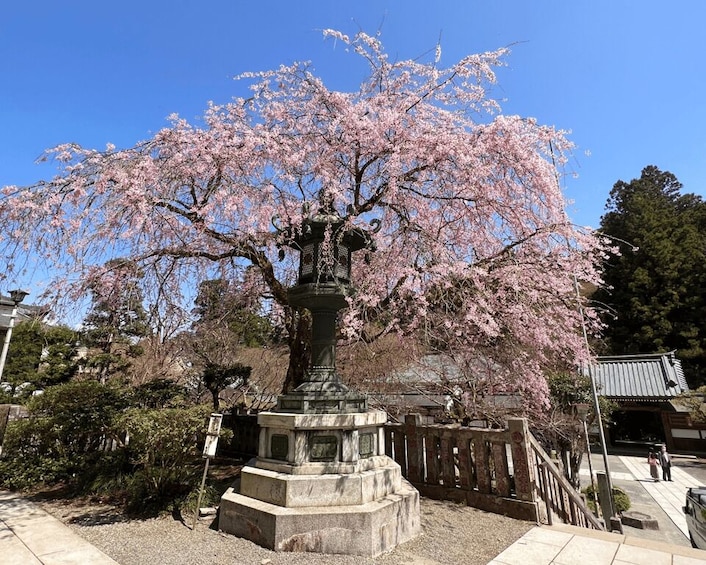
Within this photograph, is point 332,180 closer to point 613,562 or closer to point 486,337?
point 486,337

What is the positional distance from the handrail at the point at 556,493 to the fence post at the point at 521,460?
0.80 feet

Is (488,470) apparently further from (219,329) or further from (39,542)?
(219,329)

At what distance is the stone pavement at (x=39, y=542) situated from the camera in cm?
418

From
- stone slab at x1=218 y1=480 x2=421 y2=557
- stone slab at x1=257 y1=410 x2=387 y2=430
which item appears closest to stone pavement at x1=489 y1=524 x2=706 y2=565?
stone slab at x1=218 y1=480 x2=421 y2=557

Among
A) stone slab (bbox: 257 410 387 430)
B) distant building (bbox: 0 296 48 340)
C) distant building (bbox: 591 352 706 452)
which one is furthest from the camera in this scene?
distant building (bbox: 591 352 706 452)

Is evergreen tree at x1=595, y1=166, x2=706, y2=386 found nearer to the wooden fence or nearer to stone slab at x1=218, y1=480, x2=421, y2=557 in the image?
the wooden fence

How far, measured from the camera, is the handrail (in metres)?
6.26

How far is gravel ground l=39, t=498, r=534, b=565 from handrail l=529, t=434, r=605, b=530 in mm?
786

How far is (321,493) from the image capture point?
480cm

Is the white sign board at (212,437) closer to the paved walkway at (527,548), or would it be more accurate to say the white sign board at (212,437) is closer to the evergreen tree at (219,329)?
the paved walkway at (527,548)

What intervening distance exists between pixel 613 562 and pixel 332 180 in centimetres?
637

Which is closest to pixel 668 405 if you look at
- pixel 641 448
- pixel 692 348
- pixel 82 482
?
pixel 641 448

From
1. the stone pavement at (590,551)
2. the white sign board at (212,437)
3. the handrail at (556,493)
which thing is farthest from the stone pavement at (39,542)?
the handrail at (556,493)

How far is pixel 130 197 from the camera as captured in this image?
19.1 ft
